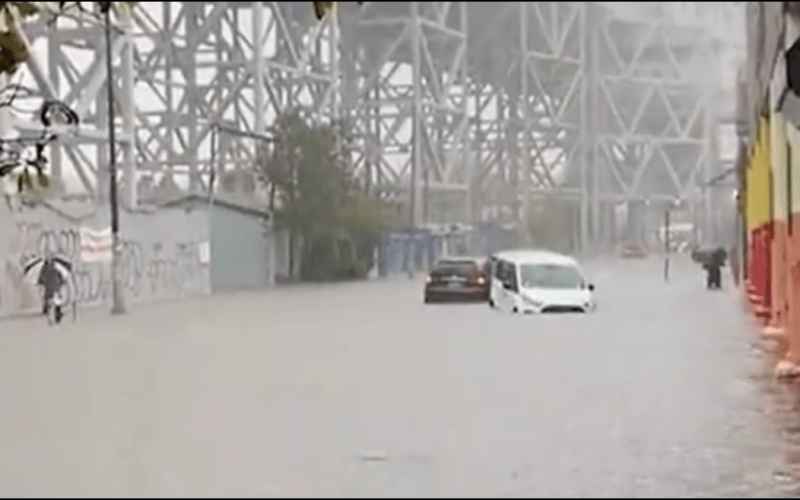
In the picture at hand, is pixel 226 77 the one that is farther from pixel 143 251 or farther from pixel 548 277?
pixel 548 277

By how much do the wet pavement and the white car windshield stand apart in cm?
86

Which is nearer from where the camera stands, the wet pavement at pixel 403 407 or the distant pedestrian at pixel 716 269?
the wet pavement at pixel 403 407

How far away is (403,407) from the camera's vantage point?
8.29 meters

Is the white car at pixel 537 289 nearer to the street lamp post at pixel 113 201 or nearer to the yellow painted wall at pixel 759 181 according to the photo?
the yellow painted wall at pixel 759 181

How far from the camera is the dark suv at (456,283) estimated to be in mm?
22953

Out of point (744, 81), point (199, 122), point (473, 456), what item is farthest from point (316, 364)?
point (199, 122)

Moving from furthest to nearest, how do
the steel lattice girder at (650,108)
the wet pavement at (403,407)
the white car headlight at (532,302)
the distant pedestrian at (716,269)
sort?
1. the white car headlight at (532,302)
2. the distant pedestrian at (716,269)
3. the steel lattice girder at (650,108)
4. the wet pavement at (403,407)

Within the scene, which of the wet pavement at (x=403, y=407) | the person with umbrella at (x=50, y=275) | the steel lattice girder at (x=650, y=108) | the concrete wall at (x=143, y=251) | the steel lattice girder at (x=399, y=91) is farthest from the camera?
the steel lattice girder at (x=399, y=91)

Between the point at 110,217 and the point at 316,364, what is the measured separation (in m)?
9.93

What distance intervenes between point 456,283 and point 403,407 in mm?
14934

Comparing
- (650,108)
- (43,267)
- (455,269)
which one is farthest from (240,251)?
(43,267)

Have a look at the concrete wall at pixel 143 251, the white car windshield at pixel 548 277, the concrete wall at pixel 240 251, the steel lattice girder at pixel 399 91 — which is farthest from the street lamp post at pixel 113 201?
the concrete wall at pixel 240 251

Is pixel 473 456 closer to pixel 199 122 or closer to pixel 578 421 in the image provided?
pixel 578 421

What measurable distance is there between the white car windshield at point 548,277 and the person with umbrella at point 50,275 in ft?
25.9
